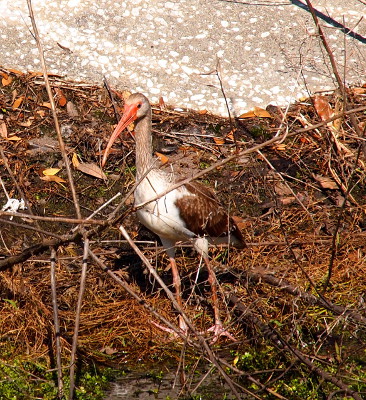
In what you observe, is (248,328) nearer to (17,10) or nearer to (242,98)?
(242,98)

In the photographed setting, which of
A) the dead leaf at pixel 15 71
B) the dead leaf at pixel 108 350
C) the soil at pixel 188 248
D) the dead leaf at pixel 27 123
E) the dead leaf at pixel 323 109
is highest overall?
the dead leaf at pixel 15 71

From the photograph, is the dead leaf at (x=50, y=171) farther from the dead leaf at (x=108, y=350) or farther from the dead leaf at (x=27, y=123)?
the dead leaf at (x=108, y=350)

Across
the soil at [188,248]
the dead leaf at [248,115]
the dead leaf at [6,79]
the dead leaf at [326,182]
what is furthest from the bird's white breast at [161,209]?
the dead leaf at [6,79]

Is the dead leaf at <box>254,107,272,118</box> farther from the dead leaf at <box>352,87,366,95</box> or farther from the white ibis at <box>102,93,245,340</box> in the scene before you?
the white ibis at <box>102,93,245,340</box>

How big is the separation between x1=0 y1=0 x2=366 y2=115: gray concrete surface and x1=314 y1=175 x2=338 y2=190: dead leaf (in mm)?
991

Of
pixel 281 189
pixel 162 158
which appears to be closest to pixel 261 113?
pixel 281 189

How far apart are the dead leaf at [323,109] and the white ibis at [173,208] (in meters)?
1.87

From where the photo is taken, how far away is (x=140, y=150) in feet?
17.7

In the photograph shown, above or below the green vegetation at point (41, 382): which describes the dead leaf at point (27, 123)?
above

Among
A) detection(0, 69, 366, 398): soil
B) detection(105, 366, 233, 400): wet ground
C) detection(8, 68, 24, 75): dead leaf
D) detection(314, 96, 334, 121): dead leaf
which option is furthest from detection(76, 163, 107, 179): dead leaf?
detection(105, 366, 233, 400): wet ground

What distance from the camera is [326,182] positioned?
6.61 metres

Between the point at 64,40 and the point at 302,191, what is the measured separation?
308 centimetres

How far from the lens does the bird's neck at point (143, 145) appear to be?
17.7 feet

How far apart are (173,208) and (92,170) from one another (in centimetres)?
164
